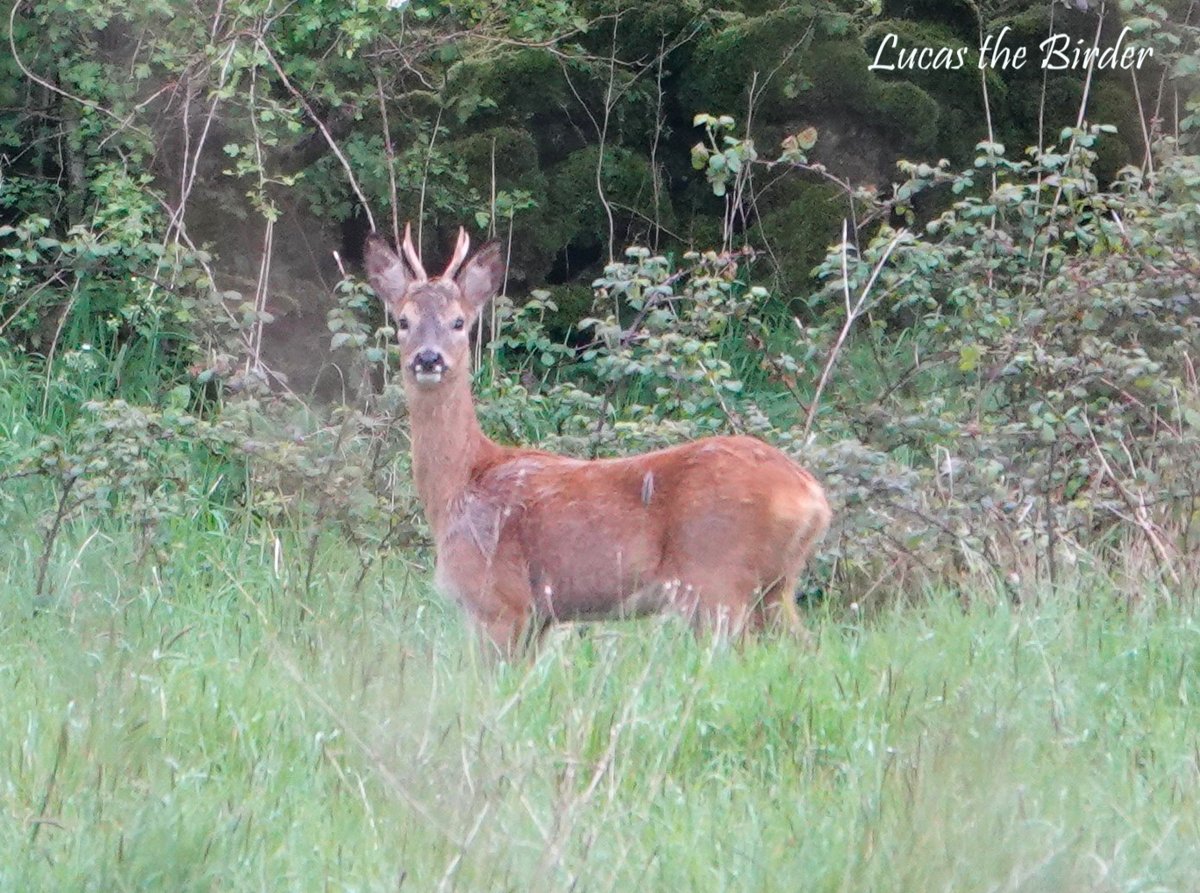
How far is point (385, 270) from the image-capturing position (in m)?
7.07

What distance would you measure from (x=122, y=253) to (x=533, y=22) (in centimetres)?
249

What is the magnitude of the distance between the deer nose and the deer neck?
119 mm

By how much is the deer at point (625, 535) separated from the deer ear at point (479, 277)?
1.70 feet

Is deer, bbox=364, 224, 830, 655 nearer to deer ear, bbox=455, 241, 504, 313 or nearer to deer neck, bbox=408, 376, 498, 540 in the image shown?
deer neck, bbox=408, 376, 498, 540

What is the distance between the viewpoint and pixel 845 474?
259 inches

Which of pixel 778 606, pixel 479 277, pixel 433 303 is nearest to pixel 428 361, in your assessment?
pixel 433 303

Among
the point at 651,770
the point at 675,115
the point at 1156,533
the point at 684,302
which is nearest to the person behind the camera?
the point at 651,770

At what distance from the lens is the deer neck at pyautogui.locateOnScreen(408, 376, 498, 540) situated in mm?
6574

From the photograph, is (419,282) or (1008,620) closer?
(1008,620)

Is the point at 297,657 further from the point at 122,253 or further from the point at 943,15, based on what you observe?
the point at 943,15

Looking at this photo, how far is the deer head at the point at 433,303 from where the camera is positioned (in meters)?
6.64

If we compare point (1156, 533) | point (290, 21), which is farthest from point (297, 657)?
point (290, 21)

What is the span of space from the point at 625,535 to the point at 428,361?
1120 mm

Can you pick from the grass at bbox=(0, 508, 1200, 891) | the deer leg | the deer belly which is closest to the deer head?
the deer belly
